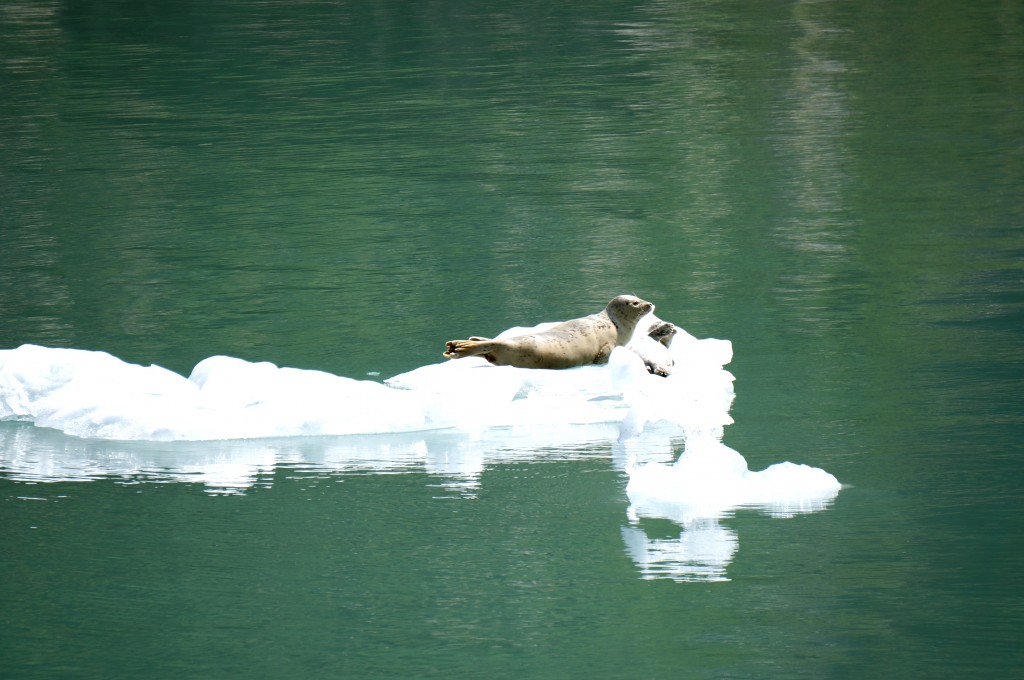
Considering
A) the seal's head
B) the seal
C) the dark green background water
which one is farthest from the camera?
the seal's head

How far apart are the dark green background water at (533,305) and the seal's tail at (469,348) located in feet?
1.25

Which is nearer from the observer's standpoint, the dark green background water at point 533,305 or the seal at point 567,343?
the dark green background water at point 533,305

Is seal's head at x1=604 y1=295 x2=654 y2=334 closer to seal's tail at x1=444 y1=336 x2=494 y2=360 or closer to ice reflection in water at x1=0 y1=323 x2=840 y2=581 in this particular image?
ice reflection in water at x1=0 y1=323 x2=840 y2=581

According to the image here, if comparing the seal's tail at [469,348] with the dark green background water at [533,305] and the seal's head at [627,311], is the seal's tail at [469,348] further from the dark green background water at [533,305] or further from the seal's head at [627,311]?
the seal's head at [627,311]

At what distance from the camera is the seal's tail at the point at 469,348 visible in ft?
29.9

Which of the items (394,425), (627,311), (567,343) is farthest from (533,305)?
Result: (394,425)

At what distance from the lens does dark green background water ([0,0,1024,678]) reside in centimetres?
596

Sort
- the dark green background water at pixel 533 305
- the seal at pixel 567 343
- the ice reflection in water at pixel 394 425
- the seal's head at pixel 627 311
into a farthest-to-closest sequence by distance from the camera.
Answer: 1. the seal's head at pixel 627 311
2. the seal at pixel 567 343
3. the ice reflection in water at pixel 394 425
4. the dark green background water at pixel 533 305

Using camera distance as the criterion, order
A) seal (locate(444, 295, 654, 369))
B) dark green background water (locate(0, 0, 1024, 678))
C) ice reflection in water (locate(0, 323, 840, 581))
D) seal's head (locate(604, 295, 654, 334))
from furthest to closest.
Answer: seal's head (locate(604, 295, 654, 334)) < seal (locate(444, 295, 654, 369)) < ice reflection in water (locate(0, 323, 840, 581)) < dark green background water (locate(0, 0, 1024, 678))

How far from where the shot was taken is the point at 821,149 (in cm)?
1681

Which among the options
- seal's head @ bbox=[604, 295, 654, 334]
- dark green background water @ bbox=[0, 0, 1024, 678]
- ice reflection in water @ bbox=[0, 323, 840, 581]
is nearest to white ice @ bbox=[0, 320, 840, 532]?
ice reflection in water @ bbox=[0, 323, 840, 581]

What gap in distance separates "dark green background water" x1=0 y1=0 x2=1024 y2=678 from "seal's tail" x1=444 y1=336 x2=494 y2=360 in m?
0.38

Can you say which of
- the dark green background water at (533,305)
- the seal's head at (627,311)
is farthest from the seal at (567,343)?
the dark green background water at (533,305)

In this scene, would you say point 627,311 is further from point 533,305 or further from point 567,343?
point 533,305
